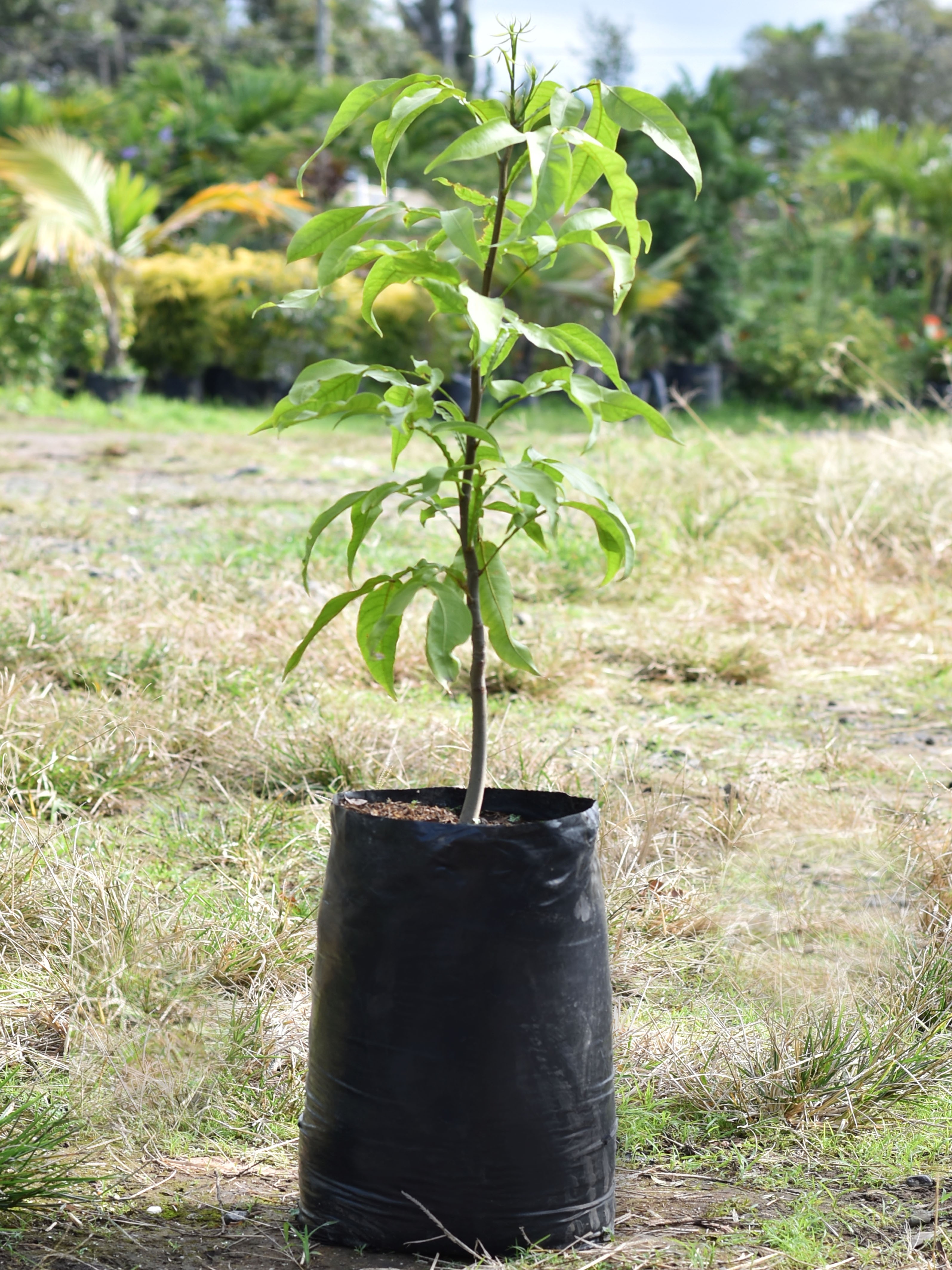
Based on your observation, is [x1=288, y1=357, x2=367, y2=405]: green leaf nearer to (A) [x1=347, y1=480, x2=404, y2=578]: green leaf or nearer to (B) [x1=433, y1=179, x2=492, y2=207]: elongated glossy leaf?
(A) [x1=347, y1=480, x2=404, y2=578]: green leaf

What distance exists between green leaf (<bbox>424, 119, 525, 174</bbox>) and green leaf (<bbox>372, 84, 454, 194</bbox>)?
0.05 metres

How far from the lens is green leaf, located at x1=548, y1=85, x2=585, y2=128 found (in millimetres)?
1181

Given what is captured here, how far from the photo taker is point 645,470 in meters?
5.65

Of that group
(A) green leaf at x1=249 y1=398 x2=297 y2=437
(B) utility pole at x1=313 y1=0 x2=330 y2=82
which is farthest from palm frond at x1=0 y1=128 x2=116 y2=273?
(B) utility pole at x1=313 y1=0 x2=330 y2=82

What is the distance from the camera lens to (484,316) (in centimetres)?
119

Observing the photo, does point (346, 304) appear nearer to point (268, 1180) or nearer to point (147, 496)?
point (147, 496)

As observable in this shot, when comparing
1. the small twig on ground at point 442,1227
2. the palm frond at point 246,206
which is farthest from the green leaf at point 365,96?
the palm frond at point 246,206

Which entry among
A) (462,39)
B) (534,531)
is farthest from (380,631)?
(462,39)

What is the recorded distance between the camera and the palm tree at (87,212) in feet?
32.7

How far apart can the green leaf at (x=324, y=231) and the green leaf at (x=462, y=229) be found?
0.52 ft

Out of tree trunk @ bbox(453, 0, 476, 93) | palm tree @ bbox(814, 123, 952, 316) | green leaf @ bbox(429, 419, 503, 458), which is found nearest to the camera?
green leaf @ bbox(429, 419, 503, 458)

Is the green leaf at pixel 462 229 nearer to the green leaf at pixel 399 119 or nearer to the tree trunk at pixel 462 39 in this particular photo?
the green leaf at pixel 399 119

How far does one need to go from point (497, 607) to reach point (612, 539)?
6.0 inches

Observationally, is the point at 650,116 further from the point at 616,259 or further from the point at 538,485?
the point at 538,485
